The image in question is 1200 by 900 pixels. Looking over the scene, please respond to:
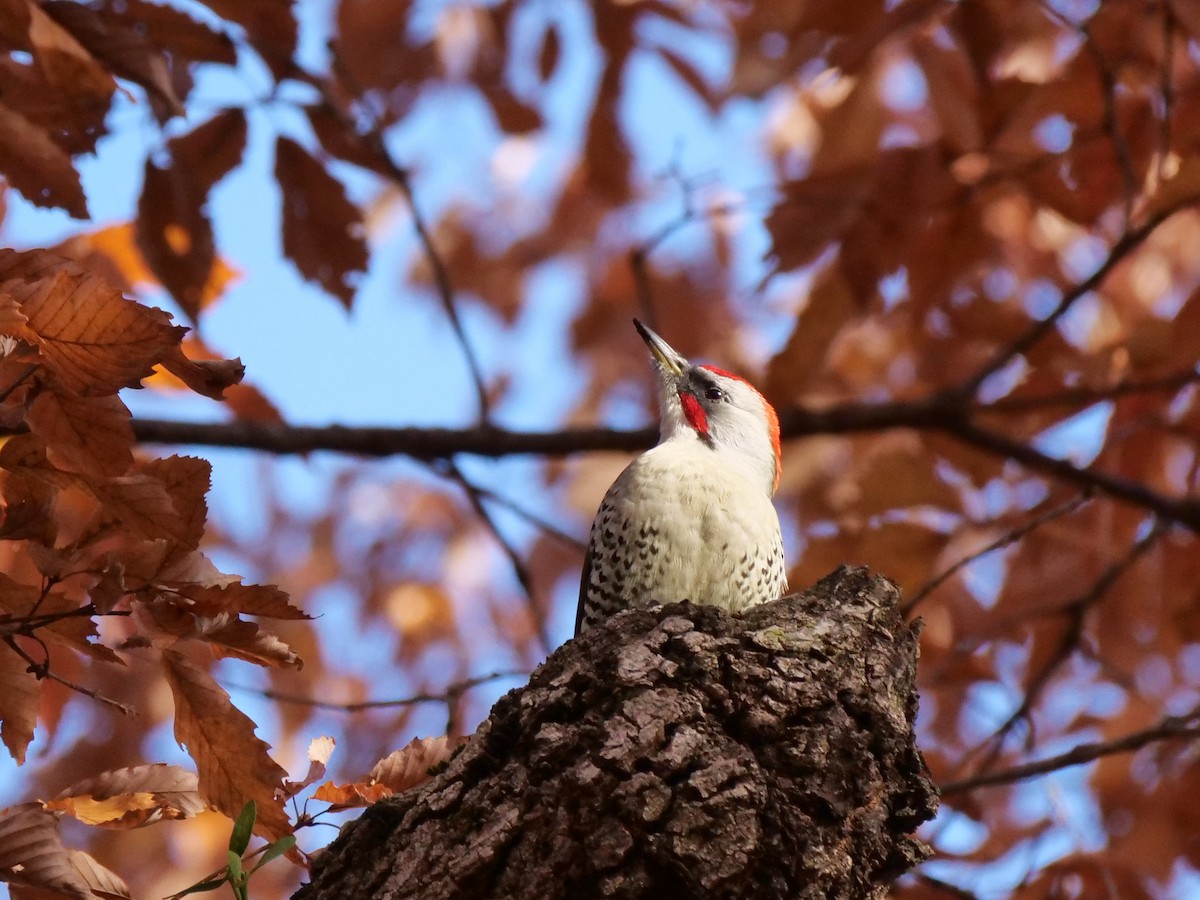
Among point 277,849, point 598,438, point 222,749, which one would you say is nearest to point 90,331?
point 222,749

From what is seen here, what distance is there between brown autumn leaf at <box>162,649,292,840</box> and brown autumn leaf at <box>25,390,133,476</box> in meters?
0.49

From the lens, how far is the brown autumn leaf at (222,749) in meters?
2.78

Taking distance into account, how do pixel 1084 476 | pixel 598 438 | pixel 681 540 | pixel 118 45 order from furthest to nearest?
pixel 598 438 → pixel 1084 476 → pixel 681 540 → pixel 118 45

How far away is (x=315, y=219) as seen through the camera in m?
5.06

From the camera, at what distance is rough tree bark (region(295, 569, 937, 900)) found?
8.77 feet

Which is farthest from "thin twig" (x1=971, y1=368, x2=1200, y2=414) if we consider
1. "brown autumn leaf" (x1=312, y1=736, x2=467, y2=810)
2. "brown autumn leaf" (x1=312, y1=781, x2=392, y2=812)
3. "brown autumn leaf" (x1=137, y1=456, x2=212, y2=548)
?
"brown autumn leaf" (x1=137, y1=456, x2=212, y2=548)

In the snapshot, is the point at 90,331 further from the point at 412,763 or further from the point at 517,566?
the point at 517,566

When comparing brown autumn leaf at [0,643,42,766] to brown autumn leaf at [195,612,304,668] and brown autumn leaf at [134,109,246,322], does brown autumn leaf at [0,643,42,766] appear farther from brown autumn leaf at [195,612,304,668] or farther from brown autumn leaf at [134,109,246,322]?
brown autumn leaf at [134,109,246,322]

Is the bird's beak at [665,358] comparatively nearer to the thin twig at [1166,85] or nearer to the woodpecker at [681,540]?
the woodpecker at [681,540]

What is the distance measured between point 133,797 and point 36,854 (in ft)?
0.92

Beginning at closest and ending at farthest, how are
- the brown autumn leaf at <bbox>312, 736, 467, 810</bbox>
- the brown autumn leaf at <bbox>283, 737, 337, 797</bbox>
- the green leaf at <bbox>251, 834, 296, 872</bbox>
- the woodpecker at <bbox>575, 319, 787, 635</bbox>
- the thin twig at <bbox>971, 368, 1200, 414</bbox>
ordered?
the green leaf at <bbox>251, 834, 296, 872</bbox> < the brown autumn leaf at <bbox>283, 737, 337, 797</bbox> < the brown autumn leaf at <bbox>312, 736, 467, 810</bbox> < the woodpecker at <bbox>575, 319, 787, 635</bbox> < the thin twig at <bbox>971, 368, 1200, 414</bbox>

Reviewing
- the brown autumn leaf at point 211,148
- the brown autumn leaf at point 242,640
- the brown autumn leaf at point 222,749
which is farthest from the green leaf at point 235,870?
the brown autumn leaf at point 211,148

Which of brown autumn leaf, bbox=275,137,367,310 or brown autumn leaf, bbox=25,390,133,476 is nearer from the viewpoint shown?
brown autumn leaf, bbox=25,390,133,476

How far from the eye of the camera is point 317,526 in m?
11.8
